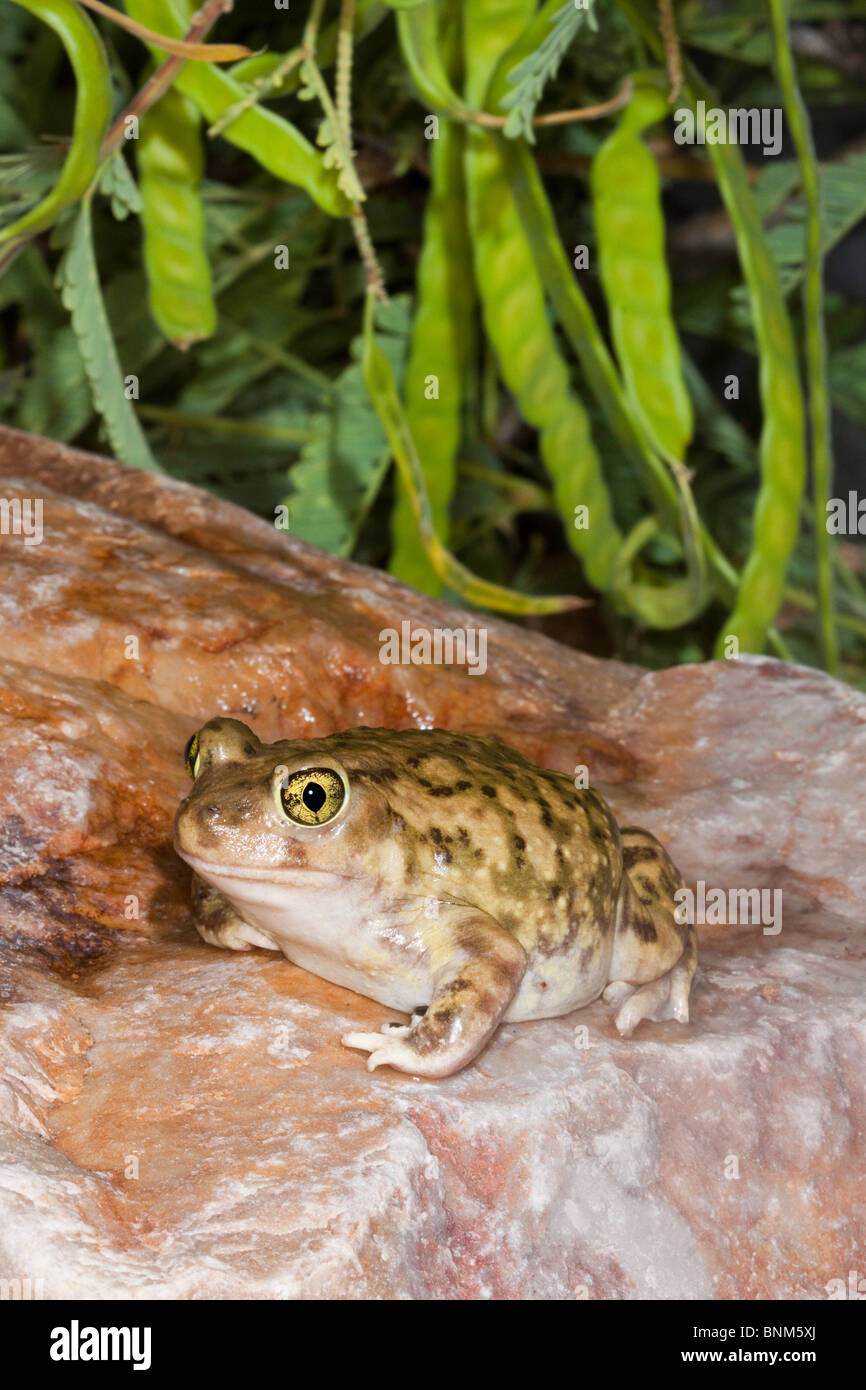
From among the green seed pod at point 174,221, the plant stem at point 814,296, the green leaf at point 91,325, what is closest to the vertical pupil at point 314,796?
the green leaf at point 91,325

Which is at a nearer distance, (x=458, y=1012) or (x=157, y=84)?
(x=458, y=1012)

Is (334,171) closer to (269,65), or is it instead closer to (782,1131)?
(269,65)

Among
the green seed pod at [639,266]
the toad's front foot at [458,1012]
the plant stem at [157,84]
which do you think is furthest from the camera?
A: the green seed pod at [639,266]

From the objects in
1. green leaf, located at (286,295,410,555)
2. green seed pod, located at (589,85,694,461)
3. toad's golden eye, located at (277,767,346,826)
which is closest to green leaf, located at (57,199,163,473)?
green leaf, located at (286,295,410,555)

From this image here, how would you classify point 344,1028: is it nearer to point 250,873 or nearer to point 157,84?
point 250,873

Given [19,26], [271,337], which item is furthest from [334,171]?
[19,26]

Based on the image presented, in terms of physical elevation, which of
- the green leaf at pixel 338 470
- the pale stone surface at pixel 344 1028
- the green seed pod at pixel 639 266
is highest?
the green seed pod at pixel 639 266

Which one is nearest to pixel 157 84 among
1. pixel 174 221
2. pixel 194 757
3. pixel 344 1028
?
pixel 174 221

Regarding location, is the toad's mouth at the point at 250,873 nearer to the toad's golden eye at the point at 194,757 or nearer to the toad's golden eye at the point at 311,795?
the toad's golden eye at the point at 311,795

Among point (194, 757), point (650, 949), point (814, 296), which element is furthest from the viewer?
point (814, 296)
